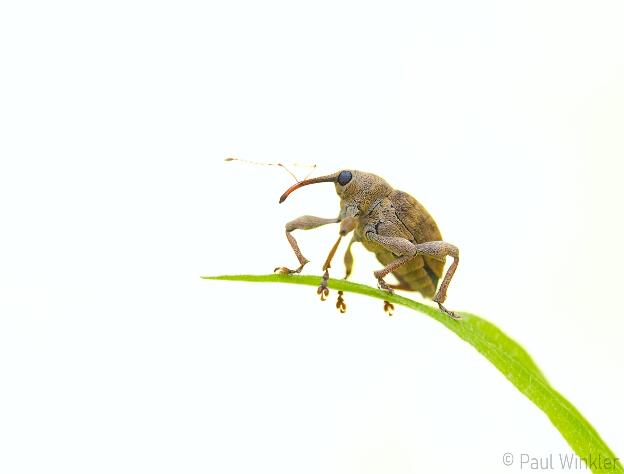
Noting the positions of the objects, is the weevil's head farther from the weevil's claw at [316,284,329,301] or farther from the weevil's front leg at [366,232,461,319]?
the weevil's claw at [316,284,329,301]

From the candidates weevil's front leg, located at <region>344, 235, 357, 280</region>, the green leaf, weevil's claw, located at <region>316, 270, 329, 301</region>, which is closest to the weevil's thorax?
weevil's front leg, located at <region>344, 235, 357, 280</region>

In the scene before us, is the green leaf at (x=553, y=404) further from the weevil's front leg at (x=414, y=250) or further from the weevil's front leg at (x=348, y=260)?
the weevil's front leg at (x=348, y=260)

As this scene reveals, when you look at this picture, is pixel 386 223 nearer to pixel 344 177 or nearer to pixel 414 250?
pixel 414 250

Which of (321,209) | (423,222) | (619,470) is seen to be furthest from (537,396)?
(321,209)

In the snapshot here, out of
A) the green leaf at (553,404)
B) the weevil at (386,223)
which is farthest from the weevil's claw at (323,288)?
the weevil at (386,223)

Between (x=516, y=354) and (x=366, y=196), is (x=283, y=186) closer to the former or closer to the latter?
(x=366, y=196)

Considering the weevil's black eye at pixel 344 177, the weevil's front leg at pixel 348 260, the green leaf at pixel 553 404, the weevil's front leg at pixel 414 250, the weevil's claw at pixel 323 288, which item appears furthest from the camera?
the weevil's front leg at pixel 348 260

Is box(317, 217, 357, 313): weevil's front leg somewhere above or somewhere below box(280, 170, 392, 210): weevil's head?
below

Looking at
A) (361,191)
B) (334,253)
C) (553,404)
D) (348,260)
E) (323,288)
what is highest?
(361,191)

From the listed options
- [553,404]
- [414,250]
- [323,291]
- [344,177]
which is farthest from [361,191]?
[553,404]
